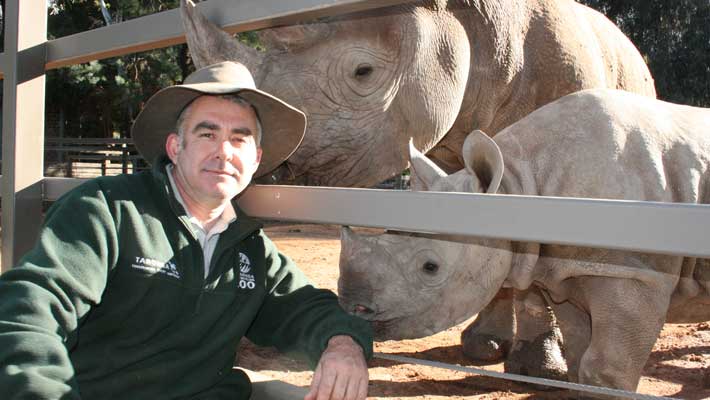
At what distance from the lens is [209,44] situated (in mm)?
2461

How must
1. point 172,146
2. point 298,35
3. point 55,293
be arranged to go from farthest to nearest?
point 298,35 < point 172,146 < point 55,293

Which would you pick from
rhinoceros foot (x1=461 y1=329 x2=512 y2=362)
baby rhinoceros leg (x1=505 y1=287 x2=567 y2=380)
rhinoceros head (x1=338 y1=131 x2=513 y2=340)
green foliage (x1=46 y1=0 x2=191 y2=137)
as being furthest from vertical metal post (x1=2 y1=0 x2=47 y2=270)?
green foliage (x1=46 y1=0 x2=191 y2=137)

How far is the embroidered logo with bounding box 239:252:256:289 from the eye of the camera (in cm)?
183

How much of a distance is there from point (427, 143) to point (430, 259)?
0.85 metres

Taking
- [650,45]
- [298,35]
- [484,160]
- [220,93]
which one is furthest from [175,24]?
[650,45]

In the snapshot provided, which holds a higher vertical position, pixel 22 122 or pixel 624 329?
pixel 22 122

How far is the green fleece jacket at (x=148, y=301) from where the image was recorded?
1416 millimetres

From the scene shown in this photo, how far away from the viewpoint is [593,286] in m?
2.63

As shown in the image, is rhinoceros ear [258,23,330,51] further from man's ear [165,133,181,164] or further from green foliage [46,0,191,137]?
green foliage [46,0,191,137]

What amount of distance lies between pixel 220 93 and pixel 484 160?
97 centimetres

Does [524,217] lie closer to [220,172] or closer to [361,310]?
[220,172]

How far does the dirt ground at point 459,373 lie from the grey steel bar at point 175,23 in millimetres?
1919

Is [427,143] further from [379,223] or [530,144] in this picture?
[379,223]

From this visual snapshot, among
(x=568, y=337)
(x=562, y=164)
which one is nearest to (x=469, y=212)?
(x=562, y=164)
